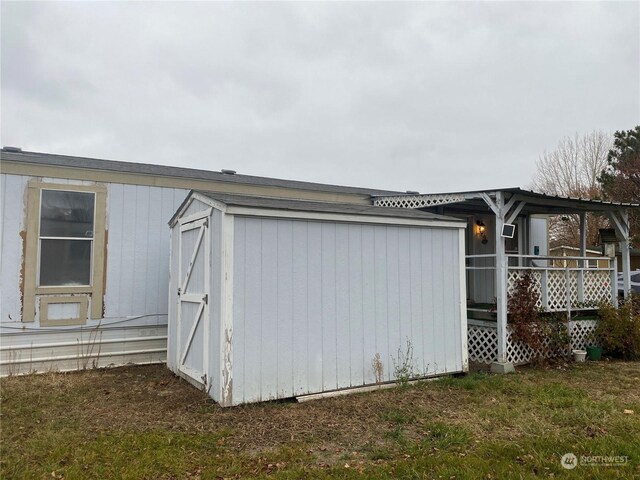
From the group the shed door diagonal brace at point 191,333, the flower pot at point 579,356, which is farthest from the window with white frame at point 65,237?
the flower pot at point 579,356

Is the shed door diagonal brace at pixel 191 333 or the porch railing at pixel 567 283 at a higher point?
the porch railing at pixel 567 283

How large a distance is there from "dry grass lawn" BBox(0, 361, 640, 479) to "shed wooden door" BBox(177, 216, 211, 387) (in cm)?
38

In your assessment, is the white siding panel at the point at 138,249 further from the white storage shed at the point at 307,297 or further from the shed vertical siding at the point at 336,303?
the shed vertical siding at the point at 336,303

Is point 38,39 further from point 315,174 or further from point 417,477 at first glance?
point 315,174

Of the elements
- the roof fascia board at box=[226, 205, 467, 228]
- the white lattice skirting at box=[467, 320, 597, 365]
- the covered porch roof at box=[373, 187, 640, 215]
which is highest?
the covered porch roof at box=[373, 187, 640, 215]

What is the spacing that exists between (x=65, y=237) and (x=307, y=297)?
3.85 m

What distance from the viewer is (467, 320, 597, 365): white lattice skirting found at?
6.49 meters

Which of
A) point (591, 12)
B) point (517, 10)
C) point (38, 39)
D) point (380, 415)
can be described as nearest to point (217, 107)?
point (38, 39)

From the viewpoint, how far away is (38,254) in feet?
19.7

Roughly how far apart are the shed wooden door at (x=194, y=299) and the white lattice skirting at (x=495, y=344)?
4.33 m

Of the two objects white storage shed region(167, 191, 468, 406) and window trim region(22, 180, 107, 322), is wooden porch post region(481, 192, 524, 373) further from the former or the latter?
window trim region(22, 180, 107, 322)

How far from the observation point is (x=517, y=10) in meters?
8.80

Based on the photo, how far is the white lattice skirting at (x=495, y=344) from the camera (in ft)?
21.3

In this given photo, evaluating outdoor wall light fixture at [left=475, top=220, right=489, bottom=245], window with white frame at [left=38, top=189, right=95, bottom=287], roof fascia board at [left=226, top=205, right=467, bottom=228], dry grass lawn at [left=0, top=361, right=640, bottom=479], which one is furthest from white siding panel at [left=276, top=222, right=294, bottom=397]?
outdoor wall light fixture at [left=475, top=220, right=489, bottom=245]
